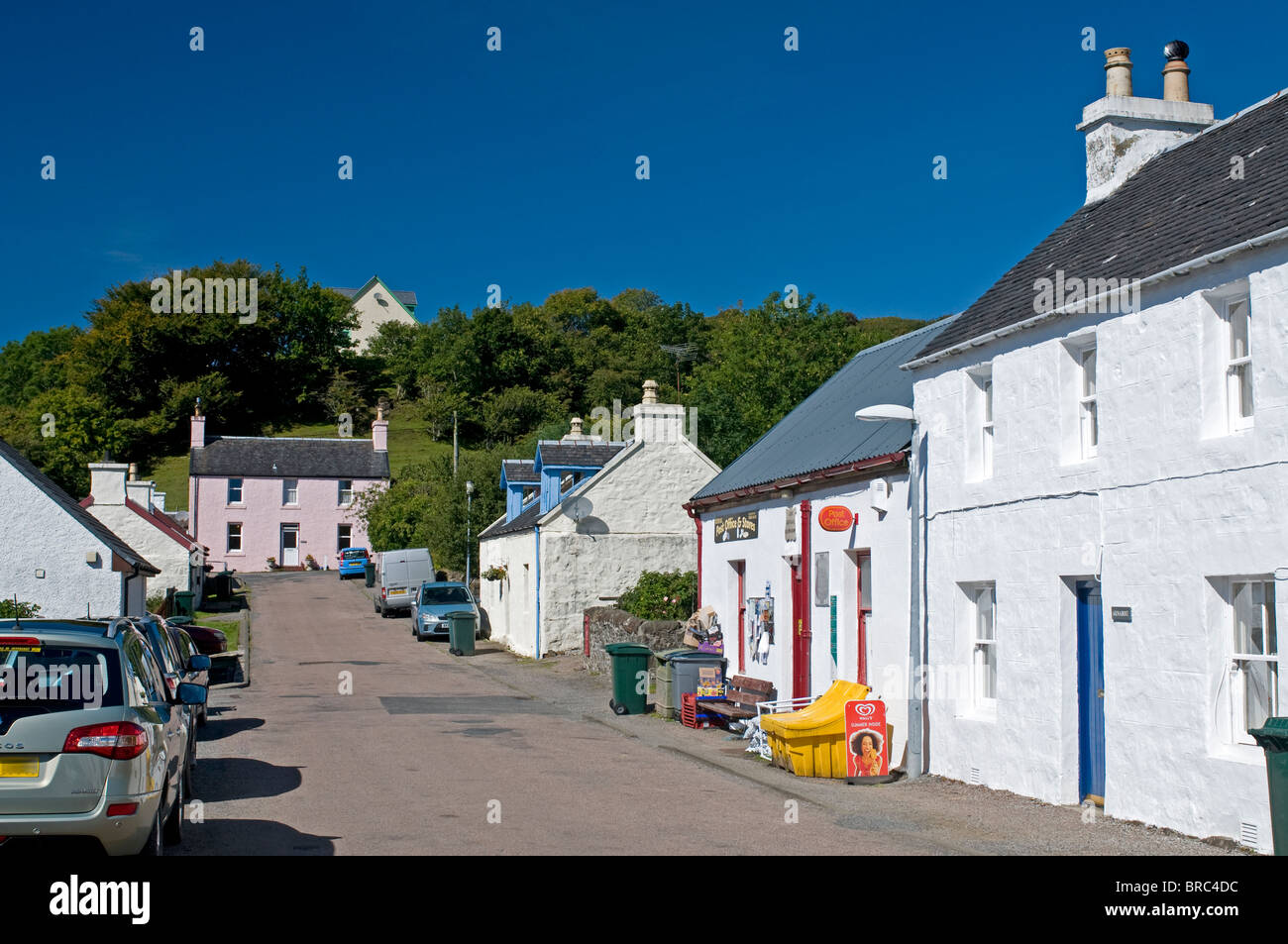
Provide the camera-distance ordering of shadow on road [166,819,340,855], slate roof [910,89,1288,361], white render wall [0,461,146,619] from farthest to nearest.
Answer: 1. white render wall [0,461,146,619]
2. slate roof [910,89,1288,361]
3. shadow on road [166,819,340,855]

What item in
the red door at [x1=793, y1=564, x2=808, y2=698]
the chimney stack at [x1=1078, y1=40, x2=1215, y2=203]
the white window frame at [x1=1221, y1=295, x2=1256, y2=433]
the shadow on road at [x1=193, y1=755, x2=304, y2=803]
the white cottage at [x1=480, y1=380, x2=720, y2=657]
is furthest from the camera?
the white cottage at [x1=480, y1=380, x2=720, y2=657]

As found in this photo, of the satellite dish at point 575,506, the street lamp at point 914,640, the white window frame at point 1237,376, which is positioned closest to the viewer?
the white window frame at point 1237,376

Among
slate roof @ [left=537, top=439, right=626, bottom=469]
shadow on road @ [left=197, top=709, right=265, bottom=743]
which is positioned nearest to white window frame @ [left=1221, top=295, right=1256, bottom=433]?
shadow on road @ [left=197, top=709, right=265, bottom=743]

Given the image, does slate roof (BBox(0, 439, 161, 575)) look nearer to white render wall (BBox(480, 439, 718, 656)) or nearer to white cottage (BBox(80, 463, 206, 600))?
white render wall (BBox(480, 439, 718, 656))

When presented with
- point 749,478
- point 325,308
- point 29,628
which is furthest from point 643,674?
point 325,308

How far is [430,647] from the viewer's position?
35.5 m

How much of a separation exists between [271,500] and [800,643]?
52.6 meters

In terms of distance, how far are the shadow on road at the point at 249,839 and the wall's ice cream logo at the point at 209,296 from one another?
7604 cm

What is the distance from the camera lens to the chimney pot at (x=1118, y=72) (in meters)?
15.3

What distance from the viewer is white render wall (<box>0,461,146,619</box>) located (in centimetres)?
2931

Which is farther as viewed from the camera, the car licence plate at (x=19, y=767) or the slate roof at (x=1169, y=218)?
the slate roof at (x=1169, y=218)

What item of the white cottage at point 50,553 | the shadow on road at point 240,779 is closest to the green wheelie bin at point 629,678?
the shadow on road at point 240,779

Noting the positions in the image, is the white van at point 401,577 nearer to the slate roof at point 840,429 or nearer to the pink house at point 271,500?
the pink house at point 271,500

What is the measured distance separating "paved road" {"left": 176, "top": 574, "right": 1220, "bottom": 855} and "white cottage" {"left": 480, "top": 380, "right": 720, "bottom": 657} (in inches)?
355
